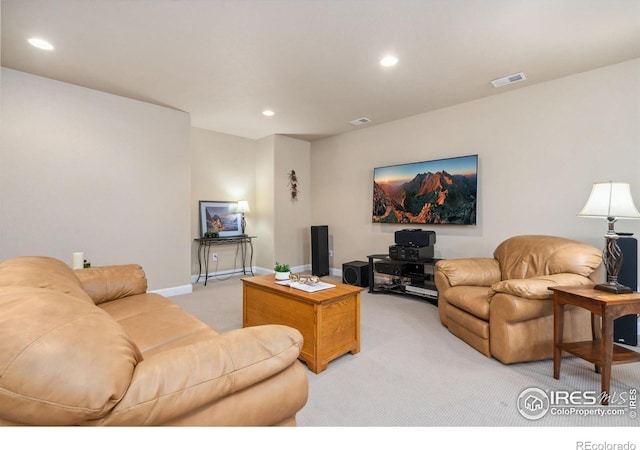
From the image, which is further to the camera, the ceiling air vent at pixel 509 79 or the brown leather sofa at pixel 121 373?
the ceiling air vent at pixel 509 79

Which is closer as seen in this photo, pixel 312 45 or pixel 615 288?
pixel 615 288

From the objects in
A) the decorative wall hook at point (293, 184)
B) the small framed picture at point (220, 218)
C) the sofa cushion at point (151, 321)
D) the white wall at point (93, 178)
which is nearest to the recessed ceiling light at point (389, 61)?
the sofa cushion at point (151, 321)

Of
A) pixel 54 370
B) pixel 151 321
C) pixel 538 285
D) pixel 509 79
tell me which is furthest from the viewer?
pixel 509 79

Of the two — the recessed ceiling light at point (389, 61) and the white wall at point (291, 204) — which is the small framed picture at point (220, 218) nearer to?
the white wall at point (291, 204)

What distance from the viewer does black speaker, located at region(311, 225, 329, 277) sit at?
5285mm

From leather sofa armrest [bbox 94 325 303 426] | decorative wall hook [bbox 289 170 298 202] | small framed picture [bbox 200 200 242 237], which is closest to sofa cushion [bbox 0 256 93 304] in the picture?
leather sofa armrest [bbox 94 325 303 426]

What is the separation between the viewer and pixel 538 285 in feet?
7.00

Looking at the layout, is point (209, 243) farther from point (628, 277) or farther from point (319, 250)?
point (628, 277)

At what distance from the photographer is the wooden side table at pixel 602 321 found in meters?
1.76

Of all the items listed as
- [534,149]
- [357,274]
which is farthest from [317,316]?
[534,149]

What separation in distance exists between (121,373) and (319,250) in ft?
15.0

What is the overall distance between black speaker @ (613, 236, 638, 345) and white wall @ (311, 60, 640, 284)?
0.46 m

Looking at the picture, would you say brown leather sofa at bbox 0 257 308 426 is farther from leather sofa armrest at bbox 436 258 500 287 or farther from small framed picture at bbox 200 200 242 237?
small framed picture at bbox 200 200 242 237

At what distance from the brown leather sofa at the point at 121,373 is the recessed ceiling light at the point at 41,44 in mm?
2365
